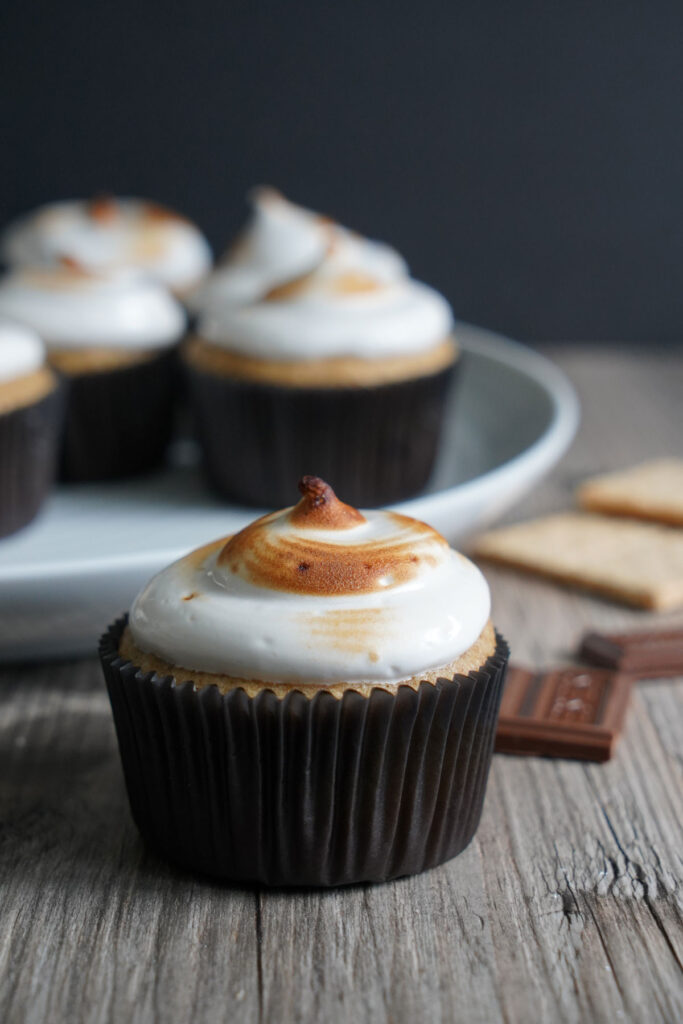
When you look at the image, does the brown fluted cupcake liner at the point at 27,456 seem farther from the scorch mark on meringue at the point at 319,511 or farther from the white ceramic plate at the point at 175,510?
the scorch mark on meringue at the point at 319,511

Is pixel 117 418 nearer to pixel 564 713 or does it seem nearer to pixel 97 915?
pixel 564 713

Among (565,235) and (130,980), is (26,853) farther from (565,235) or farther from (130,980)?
(565,235)

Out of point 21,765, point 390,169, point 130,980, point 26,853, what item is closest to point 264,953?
point 130,980

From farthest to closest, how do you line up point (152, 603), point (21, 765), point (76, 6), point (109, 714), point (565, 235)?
1. point (565, 235)
2. point (76, 6)
3. point (109, 714)
4. point (21, 765)
5. point (152, 603)

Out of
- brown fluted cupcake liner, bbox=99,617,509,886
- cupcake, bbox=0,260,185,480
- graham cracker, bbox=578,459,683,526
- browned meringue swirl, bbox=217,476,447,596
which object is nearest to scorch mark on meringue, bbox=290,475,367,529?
browned meringue swirl, bbox=217,476,447,596

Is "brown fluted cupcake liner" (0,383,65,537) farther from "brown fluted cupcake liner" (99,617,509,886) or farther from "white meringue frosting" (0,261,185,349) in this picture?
"brown fluted cupcake liner" (99,617,509,886)

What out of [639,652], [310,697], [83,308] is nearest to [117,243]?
[83,308]
